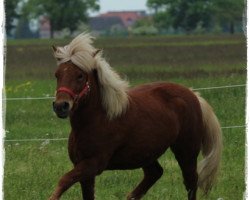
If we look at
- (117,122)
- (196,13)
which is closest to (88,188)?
(117,122)

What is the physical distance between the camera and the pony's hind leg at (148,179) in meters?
7.77

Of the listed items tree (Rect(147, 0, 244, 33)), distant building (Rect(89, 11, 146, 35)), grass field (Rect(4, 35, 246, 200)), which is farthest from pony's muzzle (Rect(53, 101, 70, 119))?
distant building (Rect(89, 11, 146, 35))

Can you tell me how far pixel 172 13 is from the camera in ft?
344

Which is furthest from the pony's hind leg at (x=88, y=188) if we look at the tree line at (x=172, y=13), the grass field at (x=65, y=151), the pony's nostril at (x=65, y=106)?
the tree line at (x=172, y=13)

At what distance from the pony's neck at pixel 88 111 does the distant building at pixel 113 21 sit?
100516mm

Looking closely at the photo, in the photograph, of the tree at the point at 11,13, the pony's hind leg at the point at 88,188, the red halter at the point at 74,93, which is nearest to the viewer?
the red halter at the point at 74,93

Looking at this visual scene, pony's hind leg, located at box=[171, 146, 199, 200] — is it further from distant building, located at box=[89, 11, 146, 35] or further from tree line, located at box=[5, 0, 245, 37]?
distant building, located at box=[89, 11, 146, 35]

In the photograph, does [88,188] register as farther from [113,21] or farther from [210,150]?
[113,21]

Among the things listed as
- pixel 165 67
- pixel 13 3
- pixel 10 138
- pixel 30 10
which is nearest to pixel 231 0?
pixel 30 10

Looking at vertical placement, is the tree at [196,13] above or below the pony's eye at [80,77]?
below

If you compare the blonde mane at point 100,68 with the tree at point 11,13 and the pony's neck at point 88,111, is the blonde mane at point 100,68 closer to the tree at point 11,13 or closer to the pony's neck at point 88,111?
the pony's neck at point 88,111

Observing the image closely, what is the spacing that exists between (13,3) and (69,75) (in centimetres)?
7103

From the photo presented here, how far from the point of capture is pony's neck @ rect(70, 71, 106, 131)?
6.71 m

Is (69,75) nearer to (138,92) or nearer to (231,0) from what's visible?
(138,92)
